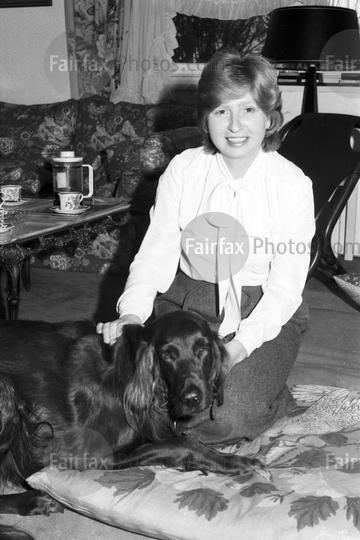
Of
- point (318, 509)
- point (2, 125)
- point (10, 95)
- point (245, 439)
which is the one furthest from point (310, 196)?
point (10, 95)

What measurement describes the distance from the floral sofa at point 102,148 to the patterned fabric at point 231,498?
219 cm

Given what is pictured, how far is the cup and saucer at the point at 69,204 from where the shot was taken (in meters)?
2.74

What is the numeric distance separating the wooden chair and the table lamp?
54 centimetres

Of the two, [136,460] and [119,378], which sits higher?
[119,378]

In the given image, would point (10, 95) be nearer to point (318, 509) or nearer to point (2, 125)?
point (2, 125)

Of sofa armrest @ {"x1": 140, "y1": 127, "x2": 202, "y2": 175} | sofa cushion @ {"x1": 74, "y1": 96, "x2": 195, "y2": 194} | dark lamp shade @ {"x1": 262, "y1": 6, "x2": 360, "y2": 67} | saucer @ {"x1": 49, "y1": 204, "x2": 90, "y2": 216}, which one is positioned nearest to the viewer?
saucer @ {"x1": 49, "y1": 204, "x2": 90, "y2": 216}

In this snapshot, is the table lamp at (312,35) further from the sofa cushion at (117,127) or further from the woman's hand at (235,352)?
the woman's hand at (235,352)

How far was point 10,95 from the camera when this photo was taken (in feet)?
19.2

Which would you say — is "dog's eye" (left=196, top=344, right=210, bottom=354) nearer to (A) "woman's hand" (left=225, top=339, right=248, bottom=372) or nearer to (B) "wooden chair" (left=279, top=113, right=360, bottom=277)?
(A) "woman's hand" (left=225, top=339, right=248, bottom=372)

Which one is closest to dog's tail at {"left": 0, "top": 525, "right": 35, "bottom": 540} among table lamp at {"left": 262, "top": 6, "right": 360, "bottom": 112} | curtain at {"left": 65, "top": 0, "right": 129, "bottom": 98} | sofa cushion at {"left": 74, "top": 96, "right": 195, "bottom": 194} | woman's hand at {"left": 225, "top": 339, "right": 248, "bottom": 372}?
woman's hand at {"left": 225, "top": 339, "right": 248, "bottom": 372}

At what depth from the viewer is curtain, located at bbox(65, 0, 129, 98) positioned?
520 cm

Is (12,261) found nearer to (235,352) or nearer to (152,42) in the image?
(235,352)

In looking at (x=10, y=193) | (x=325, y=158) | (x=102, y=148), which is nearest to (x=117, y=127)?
(x=102, y=148)

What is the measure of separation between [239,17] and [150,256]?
10.7ft
